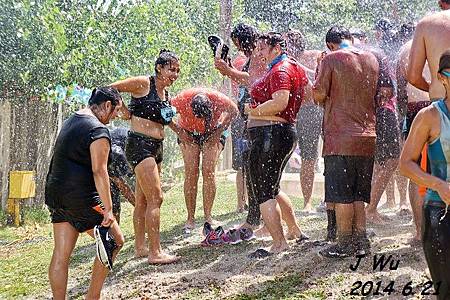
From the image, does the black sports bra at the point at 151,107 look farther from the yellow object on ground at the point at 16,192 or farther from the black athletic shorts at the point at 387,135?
the yellow object on ground at the point at 16,192

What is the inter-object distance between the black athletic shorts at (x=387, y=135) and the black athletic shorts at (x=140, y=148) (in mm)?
2366

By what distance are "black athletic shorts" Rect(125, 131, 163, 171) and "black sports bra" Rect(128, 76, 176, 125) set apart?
19 cm

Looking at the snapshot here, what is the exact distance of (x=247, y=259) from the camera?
5.63 m

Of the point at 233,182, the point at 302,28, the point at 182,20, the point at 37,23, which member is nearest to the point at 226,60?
the point at 37,23

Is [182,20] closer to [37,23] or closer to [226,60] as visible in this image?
[37,23]

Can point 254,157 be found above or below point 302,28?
below

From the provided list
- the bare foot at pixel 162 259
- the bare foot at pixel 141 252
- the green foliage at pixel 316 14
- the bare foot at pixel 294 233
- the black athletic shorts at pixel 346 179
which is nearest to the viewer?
the black athletic shorts at pixel 346 179

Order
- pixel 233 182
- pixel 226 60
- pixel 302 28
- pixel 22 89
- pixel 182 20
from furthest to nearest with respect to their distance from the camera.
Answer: pixel 302 28, pixel 182 20, pixel 233 182, pixel 22 89, pixel 226 60

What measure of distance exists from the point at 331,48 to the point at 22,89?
21.0 ft

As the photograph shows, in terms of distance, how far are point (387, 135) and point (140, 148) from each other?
2.62 metres

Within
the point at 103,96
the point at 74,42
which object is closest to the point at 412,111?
the point at 103,96

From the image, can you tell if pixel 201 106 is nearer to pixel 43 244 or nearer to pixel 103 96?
pixel 103 96

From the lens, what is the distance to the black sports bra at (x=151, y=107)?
6027 mm

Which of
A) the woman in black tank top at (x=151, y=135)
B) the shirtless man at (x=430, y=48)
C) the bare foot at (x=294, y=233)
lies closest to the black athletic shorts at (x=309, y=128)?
the bare foot at (x=294, y=233)
